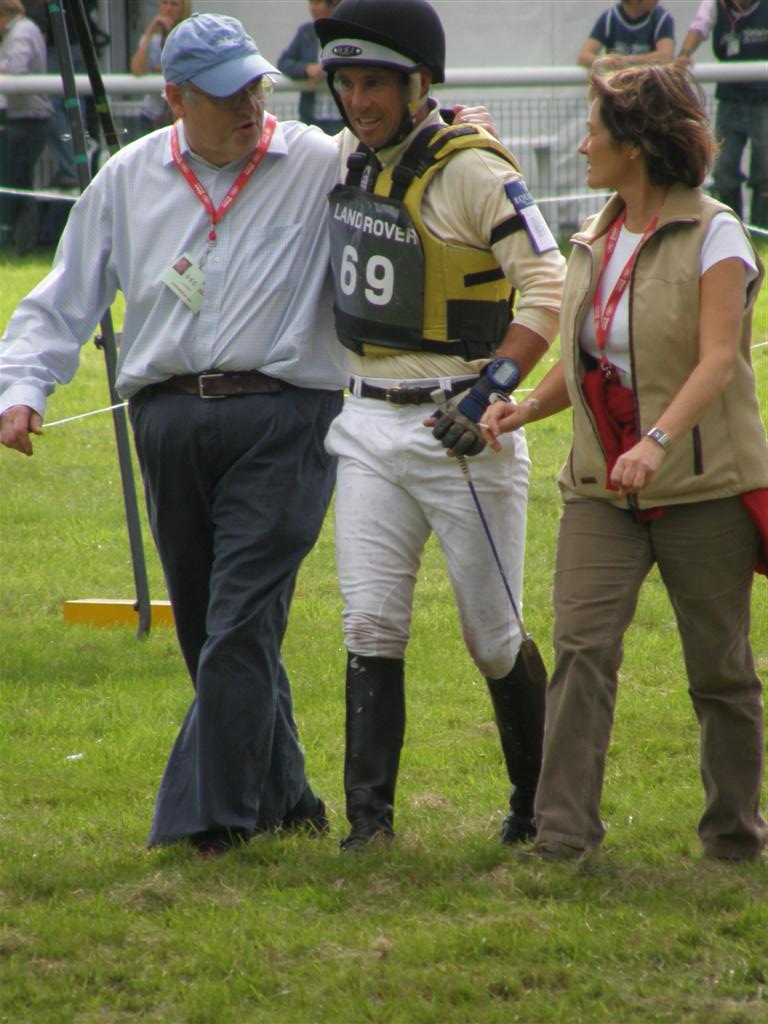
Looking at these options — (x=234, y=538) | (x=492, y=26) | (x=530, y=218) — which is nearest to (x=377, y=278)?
(x=530, y=218)

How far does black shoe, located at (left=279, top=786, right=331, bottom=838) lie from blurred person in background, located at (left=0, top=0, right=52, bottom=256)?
1117 centimetres

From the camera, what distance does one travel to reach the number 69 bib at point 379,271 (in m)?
4.75

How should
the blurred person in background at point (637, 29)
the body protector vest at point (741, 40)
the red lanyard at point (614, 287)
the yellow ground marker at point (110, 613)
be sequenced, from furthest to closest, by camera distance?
the blurred person in background at point (637, 29), the body protector vest at point (741, 40), the yellow ground marker at point (110, 613), the red lanyard at point (614, 287)

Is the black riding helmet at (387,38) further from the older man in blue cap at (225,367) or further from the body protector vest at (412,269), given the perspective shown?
the older man in blue cap at (225,367)

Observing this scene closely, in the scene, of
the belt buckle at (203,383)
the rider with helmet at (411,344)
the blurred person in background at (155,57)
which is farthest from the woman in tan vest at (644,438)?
the blurred person in background at (155,57)

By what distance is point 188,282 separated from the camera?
4953 millimetres

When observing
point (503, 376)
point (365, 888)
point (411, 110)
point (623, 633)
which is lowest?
point (365, 888)

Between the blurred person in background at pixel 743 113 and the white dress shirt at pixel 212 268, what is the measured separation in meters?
10.4

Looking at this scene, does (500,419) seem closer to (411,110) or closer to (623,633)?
(623,633)

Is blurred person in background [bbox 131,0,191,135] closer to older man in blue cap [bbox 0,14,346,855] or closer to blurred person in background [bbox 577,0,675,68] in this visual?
blurred person in background [bbox 577,0,675,68]

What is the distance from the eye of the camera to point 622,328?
4469 millimetres

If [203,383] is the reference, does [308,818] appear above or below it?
below

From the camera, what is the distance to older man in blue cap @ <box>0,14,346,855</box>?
16.3ft

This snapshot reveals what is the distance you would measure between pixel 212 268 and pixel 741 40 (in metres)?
11.7
